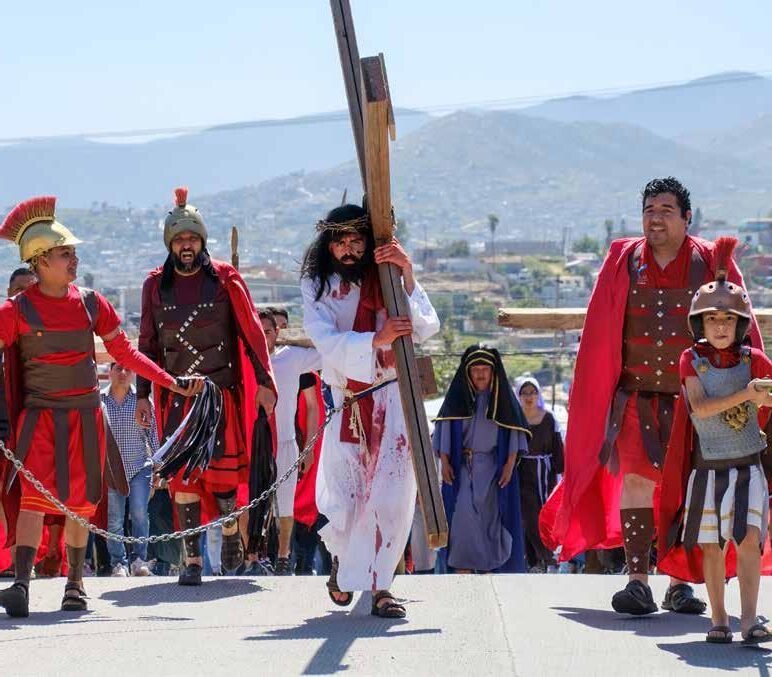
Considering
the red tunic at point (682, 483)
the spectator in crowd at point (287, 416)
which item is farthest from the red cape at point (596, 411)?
the spectator in crowd at point (287, 416)

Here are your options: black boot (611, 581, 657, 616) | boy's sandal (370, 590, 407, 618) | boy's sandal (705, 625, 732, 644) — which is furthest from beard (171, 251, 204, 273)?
boy's sandal (705, 625, 732, 644)

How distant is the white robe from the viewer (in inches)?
311

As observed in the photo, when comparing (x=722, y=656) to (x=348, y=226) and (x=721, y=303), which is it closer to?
(x=721, y=303)

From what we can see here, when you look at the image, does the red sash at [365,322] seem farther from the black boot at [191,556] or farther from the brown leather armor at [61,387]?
the black boot at [191,556]

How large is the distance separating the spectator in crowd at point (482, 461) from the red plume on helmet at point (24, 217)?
13.6 feet

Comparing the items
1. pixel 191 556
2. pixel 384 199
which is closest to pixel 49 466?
pixel 191 556

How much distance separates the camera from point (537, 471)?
1298 cm

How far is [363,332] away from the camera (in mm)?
8039

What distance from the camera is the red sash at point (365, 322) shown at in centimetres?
814

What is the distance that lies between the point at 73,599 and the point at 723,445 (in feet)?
10.8

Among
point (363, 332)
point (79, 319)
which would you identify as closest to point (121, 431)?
point (79, 319)

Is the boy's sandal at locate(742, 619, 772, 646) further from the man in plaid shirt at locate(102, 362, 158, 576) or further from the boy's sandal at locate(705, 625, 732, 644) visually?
the man in plaid shirt at locate(102, 362, 158, 576)

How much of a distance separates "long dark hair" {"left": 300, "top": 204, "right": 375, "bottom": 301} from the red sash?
0.06m

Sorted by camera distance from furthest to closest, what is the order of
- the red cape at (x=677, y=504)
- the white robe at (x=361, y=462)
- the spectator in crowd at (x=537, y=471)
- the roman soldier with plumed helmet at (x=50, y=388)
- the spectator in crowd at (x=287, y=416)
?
the spectator in crowd at (x=537, y=471), the spectator in crowd at (x=287, y=416), the roman soldier with plumed helmet at (x=50, y=388), the white robe at (x=361, y=462), the red cape at (x=677, y=504)
